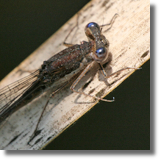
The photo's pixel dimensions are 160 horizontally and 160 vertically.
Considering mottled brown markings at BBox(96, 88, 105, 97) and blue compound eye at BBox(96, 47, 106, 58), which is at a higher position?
blue compound eye at BBox(96, 47, 106, 58)

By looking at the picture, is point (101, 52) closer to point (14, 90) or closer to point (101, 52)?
point (101, 52)

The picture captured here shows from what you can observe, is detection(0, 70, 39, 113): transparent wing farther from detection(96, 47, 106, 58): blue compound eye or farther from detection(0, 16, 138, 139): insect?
detection(96, 47, 106, 58): blue compound eye

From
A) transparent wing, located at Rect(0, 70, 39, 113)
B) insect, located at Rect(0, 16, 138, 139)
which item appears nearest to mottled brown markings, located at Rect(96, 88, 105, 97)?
insect, located at Rect(0, 16, 138, 139)

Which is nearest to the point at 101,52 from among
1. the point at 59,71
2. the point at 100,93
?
the point at 100,93

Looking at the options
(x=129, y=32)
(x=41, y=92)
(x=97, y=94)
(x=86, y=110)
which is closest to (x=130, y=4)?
(x=129, y=32)

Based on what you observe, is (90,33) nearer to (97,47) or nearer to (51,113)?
(97,47)

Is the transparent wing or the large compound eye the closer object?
the large compound eye

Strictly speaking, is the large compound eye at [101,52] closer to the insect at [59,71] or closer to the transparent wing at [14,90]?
the insect at [59,71]
